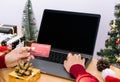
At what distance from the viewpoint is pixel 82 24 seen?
3.70 feet

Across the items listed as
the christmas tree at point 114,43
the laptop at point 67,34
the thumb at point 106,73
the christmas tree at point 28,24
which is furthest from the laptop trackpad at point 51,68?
the christmas tree at point 114,43

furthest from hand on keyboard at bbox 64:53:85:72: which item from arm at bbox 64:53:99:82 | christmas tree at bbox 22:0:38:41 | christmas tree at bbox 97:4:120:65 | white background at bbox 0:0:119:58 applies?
white background at bbox 0:0:119:58

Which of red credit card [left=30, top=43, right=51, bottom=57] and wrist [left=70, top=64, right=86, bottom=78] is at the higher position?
red credit card [left=30, top=43, right=51, bottom=57]

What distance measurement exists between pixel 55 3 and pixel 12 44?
0.84 m

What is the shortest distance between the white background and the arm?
3.01 ft

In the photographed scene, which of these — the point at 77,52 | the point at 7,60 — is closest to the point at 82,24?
the point at 77,52

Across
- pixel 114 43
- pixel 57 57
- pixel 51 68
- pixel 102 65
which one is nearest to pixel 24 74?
pixel 51 68

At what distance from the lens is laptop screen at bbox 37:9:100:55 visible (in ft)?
3.59

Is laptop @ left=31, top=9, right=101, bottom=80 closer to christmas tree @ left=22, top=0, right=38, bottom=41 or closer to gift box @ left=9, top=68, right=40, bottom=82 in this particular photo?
gift box @ left=9, top=68, right=40, bottom=82

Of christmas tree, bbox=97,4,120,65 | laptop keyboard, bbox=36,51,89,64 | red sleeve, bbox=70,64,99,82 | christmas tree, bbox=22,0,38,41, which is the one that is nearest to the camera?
red sleeve, bbox=70,64,99,82

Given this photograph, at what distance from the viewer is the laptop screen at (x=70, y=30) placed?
109 cm

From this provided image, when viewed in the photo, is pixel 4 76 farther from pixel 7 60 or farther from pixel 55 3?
pixel 55 3

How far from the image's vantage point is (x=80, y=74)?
85cm

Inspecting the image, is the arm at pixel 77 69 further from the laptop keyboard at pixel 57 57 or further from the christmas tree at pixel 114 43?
the christmas tree at pixel 114 43
